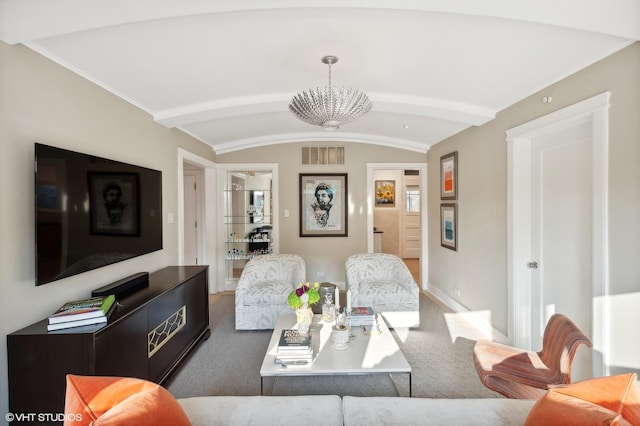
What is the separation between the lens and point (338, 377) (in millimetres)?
2598

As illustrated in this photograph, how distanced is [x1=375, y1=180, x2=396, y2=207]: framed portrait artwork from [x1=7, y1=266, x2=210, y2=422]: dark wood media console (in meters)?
6.15

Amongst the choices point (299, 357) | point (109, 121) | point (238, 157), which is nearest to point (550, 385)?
point (299, 357)

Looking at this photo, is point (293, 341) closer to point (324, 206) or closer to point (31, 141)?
point (31, 141)

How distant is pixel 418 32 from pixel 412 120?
2.14 m

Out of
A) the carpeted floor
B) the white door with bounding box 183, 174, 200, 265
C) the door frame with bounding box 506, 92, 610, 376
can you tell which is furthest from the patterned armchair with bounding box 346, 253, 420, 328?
the white door with bounding box 183, 174, 200, 265

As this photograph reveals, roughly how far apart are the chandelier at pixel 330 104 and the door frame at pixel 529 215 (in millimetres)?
1544

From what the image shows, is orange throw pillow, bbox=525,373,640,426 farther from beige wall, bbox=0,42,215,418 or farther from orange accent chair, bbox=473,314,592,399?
beige wall, bbox=0,42,215,418

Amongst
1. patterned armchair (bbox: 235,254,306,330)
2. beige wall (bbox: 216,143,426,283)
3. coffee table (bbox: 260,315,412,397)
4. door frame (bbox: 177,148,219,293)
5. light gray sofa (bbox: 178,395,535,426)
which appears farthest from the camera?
beige wall (bbox: 216,143,426,283)

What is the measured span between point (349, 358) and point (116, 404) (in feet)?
4.97

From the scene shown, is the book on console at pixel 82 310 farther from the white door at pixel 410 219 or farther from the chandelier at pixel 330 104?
the white door at pixel 410 219

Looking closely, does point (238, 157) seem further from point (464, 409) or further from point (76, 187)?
point (464, 409)

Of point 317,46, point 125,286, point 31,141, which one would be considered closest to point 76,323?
point 125,286

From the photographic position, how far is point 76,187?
2.04m

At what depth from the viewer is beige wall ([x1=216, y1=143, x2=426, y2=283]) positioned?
17.6 ft
